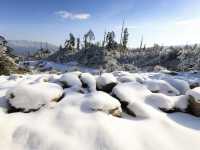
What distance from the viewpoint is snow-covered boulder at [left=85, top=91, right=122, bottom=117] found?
699 centimetres

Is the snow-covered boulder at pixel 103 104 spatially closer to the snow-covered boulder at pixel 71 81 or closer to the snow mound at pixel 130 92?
the snow mound at pixel 130 92

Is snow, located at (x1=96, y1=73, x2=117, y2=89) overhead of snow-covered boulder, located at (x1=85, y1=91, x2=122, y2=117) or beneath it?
overhead

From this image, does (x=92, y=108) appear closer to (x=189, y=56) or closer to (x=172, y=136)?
(x=172, y=136)

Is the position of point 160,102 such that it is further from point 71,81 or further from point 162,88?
point 71,81

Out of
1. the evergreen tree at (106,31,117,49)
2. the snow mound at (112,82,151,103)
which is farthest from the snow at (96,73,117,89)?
the evergreen tree at (106,31,117,49)

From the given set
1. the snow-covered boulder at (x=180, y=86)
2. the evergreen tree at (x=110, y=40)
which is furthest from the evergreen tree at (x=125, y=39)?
the snow-covered boulder at (x=180, y=86)

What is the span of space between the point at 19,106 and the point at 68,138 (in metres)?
2.77

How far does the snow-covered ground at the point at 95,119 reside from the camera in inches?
221

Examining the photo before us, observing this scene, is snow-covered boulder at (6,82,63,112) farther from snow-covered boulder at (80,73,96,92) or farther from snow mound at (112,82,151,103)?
snow mound at (112,82,151,103)

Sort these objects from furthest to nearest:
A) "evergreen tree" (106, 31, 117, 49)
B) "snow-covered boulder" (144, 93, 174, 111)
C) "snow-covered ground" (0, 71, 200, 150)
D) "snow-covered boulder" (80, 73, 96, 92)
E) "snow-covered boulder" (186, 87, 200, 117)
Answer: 1. "evergreen tree" (106, 31, 117, 49)
2. "snow-covered boulder" (80, 73, 96, 92)
3. "snow-covered boulder" (144, 93, 174, 111)
4. "snow-covered boulder" (186, 87, 200, 117)
5. "snow-covered ground" (0, 71, 200, 150)

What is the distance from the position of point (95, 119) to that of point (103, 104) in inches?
30.1

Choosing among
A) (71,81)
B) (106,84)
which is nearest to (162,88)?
(106,84)

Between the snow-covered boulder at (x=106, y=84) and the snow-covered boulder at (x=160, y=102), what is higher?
the snow-covered boulder at (x=106, y=84)

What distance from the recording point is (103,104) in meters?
7.07
